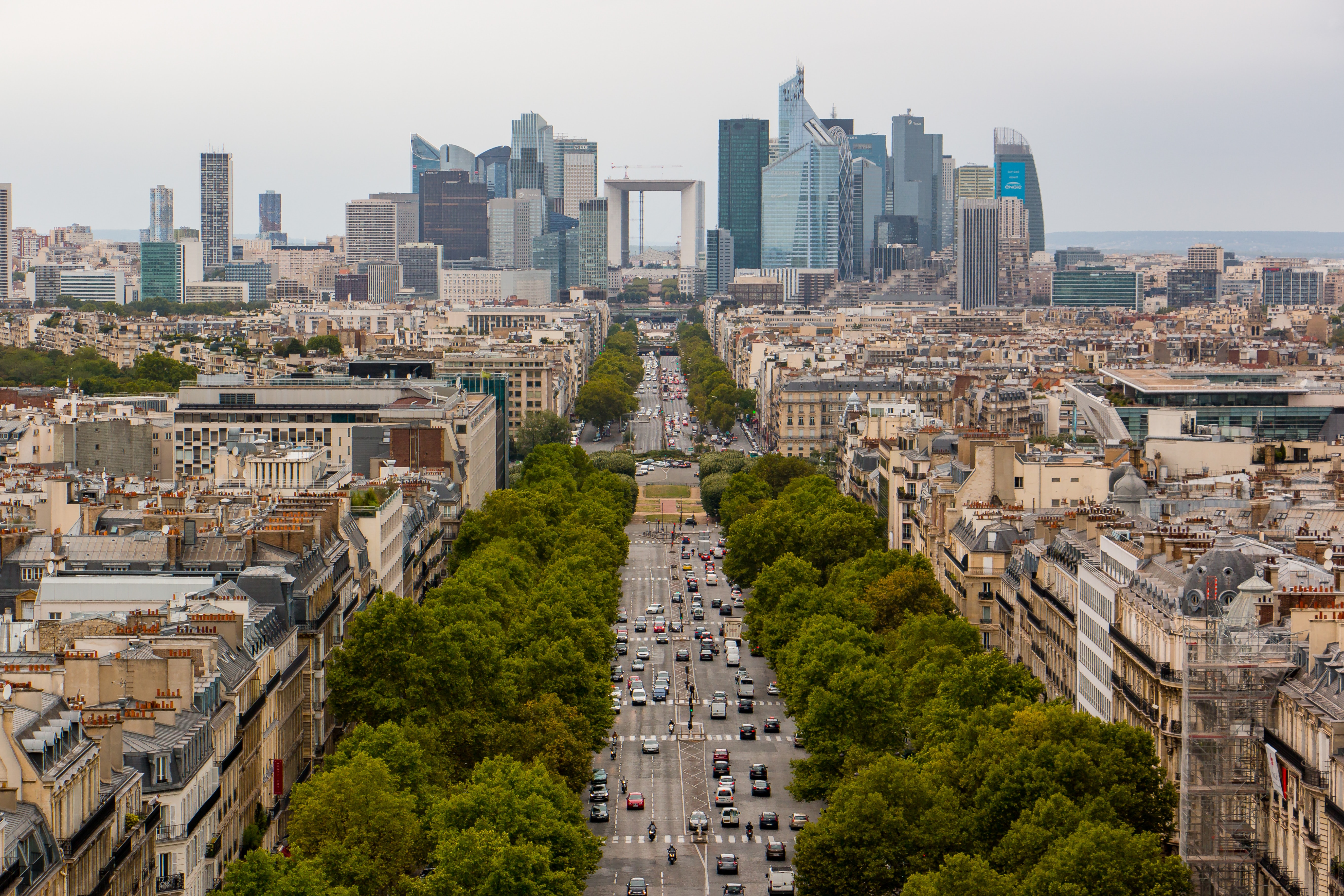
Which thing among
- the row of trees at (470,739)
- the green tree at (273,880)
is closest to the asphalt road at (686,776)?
the row of trees at (470,739)

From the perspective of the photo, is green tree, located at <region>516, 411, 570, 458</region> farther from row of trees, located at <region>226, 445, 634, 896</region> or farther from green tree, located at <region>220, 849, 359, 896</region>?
green tree, located at <region>220, 849, 359, 896</region>

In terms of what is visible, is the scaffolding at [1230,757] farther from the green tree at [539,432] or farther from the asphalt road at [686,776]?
the green tree at [539,432]

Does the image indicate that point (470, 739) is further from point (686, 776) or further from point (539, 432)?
point (539, 432)

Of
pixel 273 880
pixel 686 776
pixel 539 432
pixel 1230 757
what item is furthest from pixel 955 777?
pixel 539 432

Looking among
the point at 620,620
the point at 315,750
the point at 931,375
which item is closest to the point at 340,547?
the point at 315,750

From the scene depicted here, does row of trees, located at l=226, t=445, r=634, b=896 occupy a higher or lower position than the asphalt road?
higher

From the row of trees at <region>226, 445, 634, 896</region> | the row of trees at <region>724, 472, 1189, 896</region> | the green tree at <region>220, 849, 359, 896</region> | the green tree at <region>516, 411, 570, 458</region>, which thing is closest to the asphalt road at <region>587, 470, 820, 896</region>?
the row of trees at <region>226, 445, 634, 896</region>
